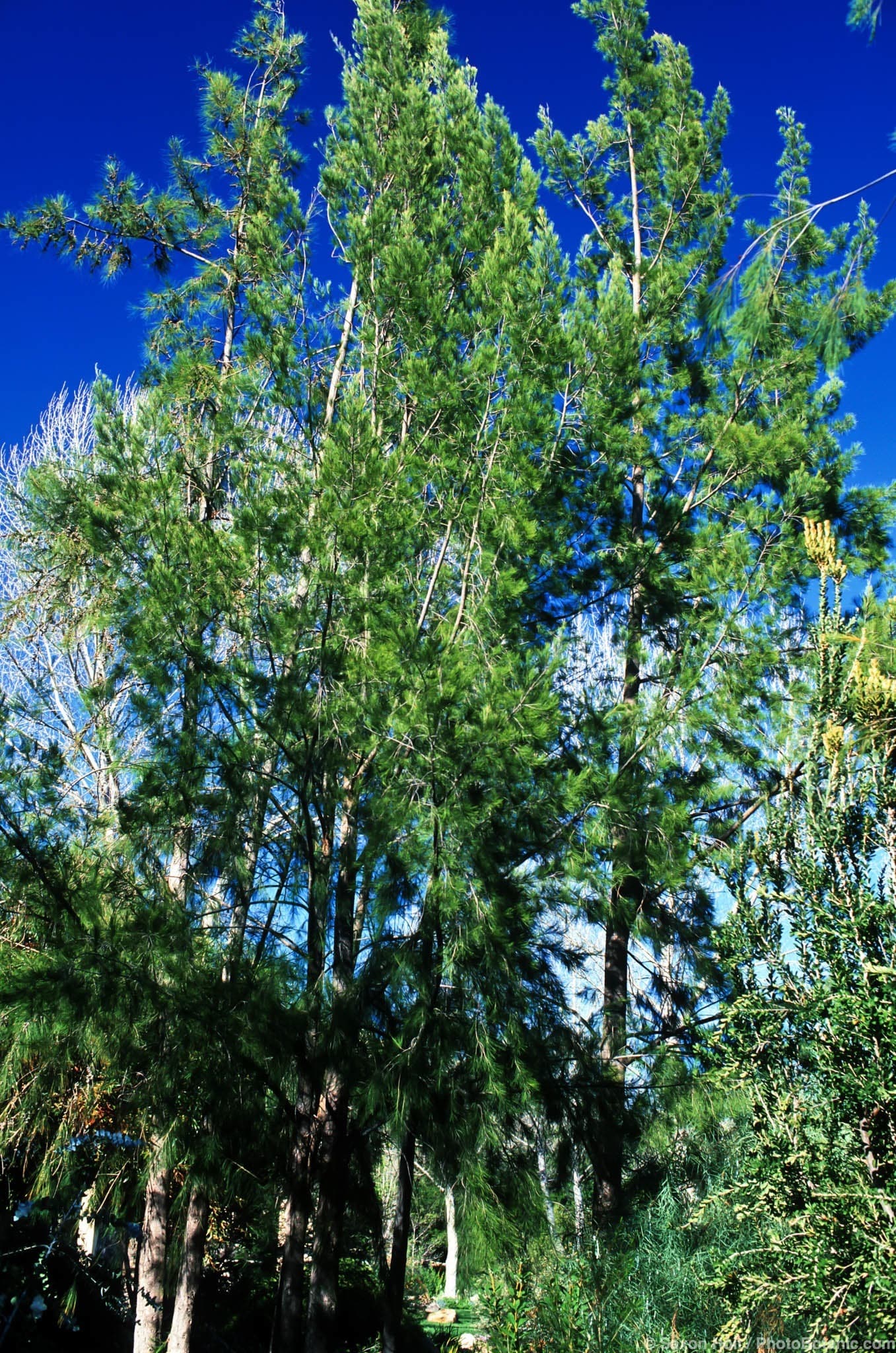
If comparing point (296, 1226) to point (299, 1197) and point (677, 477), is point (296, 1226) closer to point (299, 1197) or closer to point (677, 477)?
point (299, 1197)

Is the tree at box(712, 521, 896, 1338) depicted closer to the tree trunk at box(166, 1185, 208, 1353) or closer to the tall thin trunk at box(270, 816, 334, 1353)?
the tall thin trunk at box(270, 816, 334, 1353)

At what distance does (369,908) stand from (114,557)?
236 centimetres

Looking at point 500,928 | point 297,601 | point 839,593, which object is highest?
point 297,601

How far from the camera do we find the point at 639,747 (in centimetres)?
596

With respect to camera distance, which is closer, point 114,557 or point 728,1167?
point 114,557

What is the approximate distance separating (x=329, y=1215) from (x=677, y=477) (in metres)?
5.97

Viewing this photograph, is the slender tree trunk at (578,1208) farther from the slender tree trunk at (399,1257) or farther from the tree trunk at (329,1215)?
the tree trunk at (329,1215)

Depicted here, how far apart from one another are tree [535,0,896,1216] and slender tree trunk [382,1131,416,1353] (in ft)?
4.51

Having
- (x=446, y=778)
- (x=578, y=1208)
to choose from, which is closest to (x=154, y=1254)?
(x=578, y=1208)

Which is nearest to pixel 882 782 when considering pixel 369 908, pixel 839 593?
pixel 839 593

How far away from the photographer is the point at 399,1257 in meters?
5.47

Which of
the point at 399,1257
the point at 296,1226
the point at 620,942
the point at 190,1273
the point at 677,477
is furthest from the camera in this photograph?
the point at 677,477

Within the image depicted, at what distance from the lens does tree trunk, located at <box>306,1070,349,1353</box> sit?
5.18m

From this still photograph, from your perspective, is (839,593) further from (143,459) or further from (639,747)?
(143,459)
